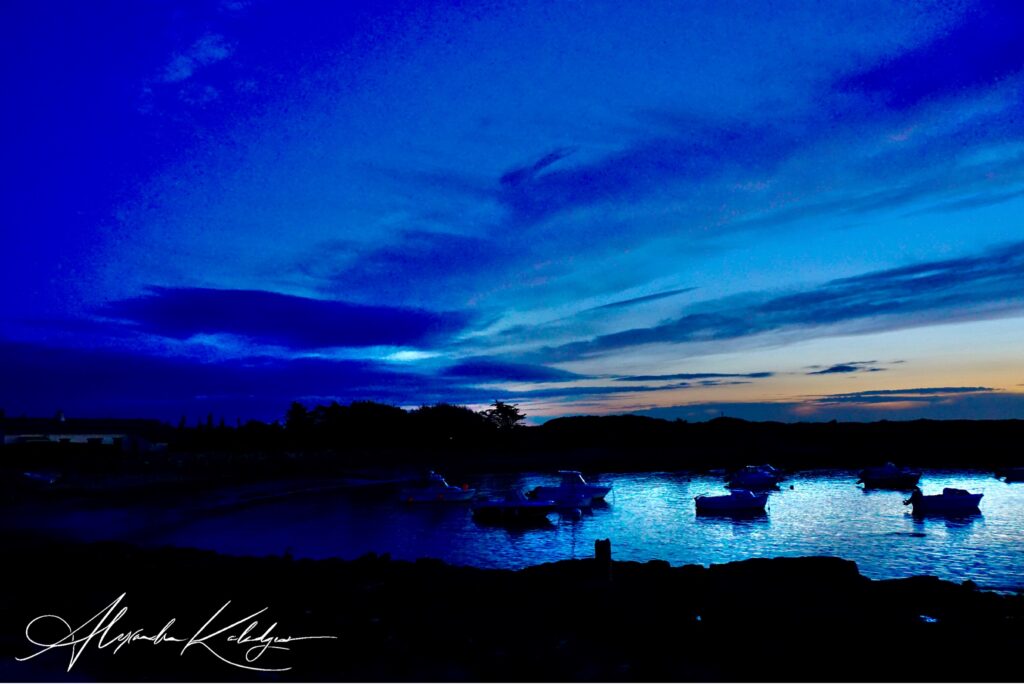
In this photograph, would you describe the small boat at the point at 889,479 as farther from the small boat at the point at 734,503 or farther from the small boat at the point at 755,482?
the small boat at the point at 734,503

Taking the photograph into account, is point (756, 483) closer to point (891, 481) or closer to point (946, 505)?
point (891, 481)

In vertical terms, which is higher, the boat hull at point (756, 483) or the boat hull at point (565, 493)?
the boat hull at point (565, 493)

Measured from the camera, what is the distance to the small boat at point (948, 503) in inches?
1683

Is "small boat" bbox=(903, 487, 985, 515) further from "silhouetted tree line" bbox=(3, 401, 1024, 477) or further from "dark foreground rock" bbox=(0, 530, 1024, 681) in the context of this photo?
"silhouetted tree line" bbox=(3, 401, 1024, 477)

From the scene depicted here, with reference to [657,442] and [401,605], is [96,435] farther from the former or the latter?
[657,442]

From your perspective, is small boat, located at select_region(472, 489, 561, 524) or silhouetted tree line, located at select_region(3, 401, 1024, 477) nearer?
small boat, located at select_region(472, 489, 561, 524)

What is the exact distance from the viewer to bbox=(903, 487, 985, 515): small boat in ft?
140

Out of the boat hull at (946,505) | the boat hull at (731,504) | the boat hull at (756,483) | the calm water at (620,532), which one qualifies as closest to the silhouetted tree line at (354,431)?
the calm water at (620,532)

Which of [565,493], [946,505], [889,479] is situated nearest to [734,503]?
[565,493]

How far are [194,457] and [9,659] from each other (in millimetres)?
66850
